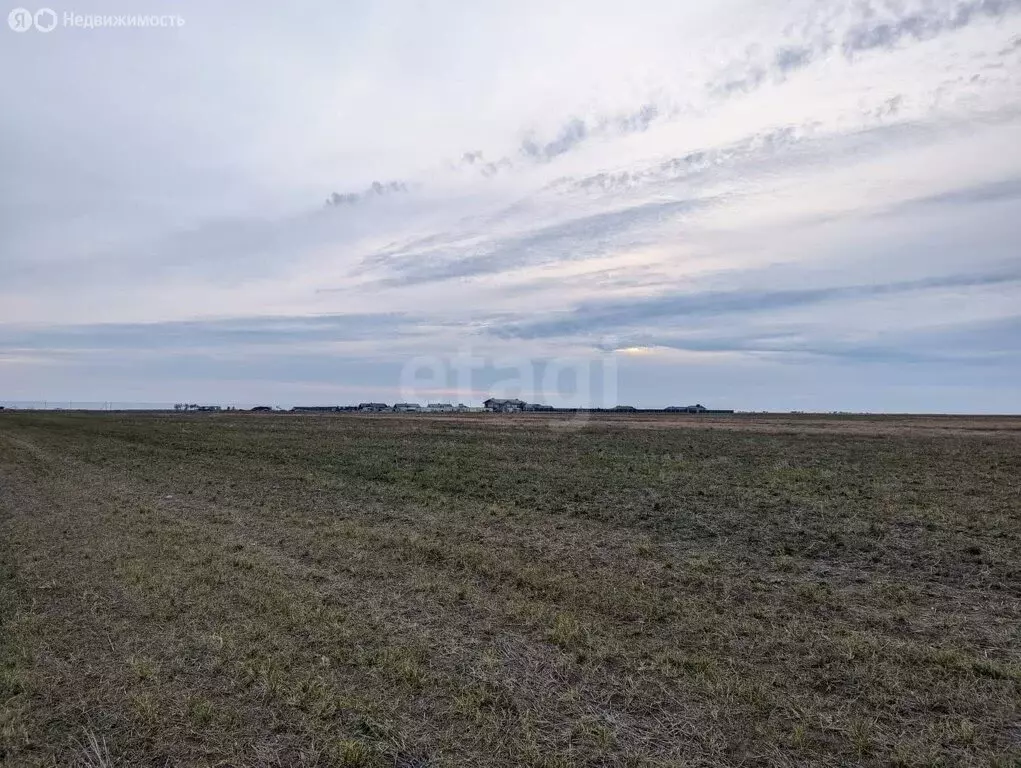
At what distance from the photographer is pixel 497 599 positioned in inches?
300

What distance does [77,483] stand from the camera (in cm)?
1742

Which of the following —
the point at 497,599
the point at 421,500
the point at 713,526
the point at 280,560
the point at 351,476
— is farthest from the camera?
the point at 351,476

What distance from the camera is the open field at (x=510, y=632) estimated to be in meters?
4.51

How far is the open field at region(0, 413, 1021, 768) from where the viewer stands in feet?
14.8

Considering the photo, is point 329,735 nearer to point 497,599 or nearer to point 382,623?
point 382,623

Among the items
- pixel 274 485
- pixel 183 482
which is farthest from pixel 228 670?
pixel 183 482

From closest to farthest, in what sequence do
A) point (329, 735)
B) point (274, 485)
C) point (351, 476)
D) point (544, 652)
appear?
point (329, 735), point (544, 652), point (274, 485), point (351, 476)

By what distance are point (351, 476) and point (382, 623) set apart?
13.3 meters

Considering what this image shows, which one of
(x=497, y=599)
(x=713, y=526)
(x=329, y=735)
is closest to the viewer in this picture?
(x=329, y=735)

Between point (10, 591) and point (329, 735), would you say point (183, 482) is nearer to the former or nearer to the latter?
point (10, 591)

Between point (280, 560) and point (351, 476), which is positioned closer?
point (280, 560)

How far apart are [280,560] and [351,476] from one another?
1037 centimetres

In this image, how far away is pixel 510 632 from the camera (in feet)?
21.5

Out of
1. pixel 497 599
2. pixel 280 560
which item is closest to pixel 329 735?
pixel 497 599
